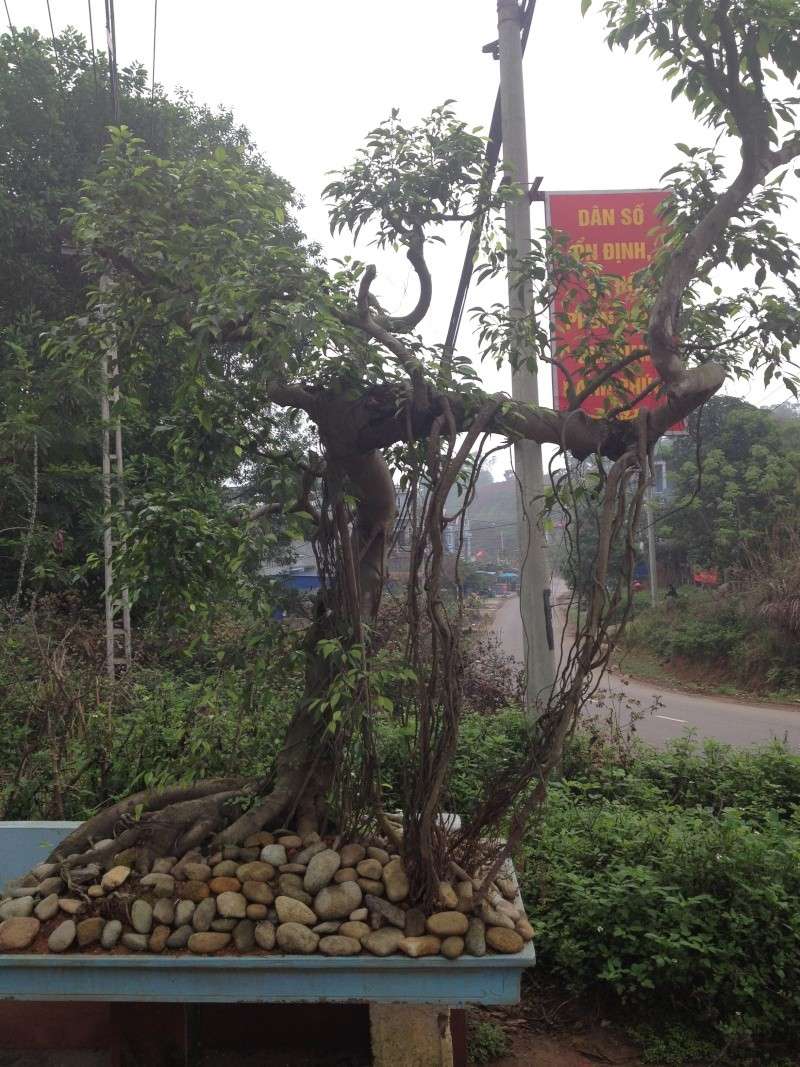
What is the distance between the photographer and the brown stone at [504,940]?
272cm

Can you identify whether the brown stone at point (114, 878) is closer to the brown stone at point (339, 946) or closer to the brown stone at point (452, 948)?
the brown stone at point (339, 946)

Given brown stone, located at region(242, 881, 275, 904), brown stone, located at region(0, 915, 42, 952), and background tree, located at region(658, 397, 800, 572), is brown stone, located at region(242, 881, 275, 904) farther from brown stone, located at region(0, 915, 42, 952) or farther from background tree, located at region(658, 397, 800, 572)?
background tree, located at region(658, 397, 800, 572)

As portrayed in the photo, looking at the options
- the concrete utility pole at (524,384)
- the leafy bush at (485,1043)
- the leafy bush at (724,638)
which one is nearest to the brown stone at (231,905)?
the leafy bush at (485,1043)

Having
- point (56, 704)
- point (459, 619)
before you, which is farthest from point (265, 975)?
point (56, 704)

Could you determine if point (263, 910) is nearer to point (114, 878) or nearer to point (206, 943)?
point (206, 943)

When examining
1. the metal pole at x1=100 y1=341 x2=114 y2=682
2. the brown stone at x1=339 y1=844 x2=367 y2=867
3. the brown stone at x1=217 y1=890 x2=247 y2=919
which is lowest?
the brown stone at x1=217 y1=890 x2=247 y2=919

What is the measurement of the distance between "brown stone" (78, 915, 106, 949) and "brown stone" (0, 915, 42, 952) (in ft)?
0.47

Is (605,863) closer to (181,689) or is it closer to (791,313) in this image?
(791,313)

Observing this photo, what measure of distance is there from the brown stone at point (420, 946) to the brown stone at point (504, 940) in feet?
0.51

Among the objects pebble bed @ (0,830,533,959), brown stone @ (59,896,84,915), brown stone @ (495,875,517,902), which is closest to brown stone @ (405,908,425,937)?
pebble bed @ (0,830,533,959)

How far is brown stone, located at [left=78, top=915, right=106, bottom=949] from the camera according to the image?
285 cm

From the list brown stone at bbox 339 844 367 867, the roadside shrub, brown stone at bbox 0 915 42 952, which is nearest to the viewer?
brown stone at bbox 0 915 42 952

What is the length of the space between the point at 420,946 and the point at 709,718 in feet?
34.1

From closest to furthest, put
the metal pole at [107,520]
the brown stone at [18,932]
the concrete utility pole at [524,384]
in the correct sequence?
the brown stone at [18,932] < the metal pole at [107,520] < the concrete utility pole at [524,384]
